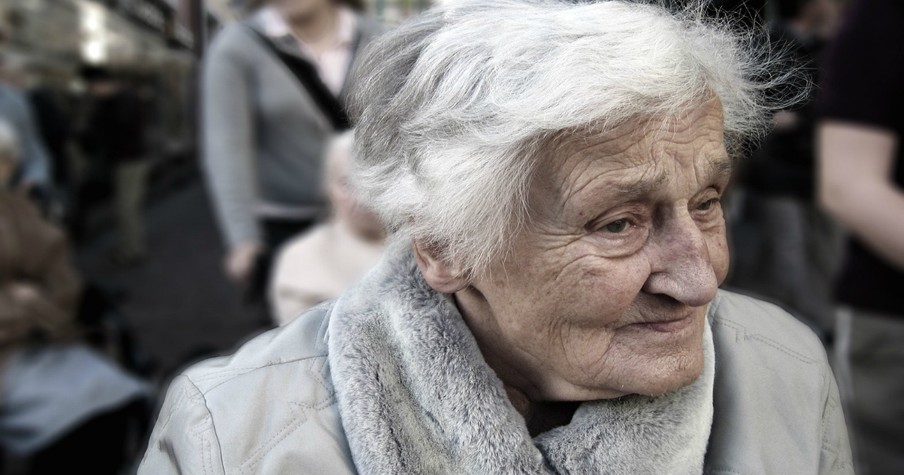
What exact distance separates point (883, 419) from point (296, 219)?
194 cm

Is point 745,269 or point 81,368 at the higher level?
point 81,368

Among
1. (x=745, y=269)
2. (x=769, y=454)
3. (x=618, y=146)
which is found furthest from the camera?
(x=745, y=269)

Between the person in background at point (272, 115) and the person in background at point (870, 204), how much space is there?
1.33 m

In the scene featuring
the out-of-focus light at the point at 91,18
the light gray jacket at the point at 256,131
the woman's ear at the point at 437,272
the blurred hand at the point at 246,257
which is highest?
the woman's ear at the point at 437,272

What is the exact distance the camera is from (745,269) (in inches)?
231

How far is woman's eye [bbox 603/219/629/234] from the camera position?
145 cm

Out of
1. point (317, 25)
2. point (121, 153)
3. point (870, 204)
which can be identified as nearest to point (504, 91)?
point (870, 204)

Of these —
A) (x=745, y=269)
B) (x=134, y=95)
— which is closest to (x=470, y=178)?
(x=134, y=95)

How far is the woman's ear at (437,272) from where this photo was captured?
156 cm

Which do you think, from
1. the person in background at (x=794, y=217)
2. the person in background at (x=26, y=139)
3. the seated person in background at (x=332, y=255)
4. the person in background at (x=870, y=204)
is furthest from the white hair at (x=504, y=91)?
the person in background at (x=794, y=217)

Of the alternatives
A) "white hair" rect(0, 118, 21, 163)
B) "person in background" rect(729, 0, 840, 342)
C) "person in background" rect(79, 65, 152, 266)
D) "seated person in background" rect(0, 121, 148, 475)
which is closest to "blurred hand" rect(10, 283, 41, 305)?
"seated person in background" rect(0, 121, 148, 475)

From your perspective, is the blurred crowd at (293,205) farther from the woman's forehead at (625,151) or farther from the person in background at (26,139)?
the woman's forehead at (625,151)

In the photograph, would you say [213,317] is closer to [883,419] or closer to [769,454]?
[883,419]

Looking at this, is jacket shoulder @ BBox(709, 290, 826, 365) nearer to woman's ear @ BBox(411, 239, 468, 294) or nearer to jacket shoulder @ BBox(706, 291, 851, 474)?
jacket shoulder @ BBox(706, 291, 851, 474)
